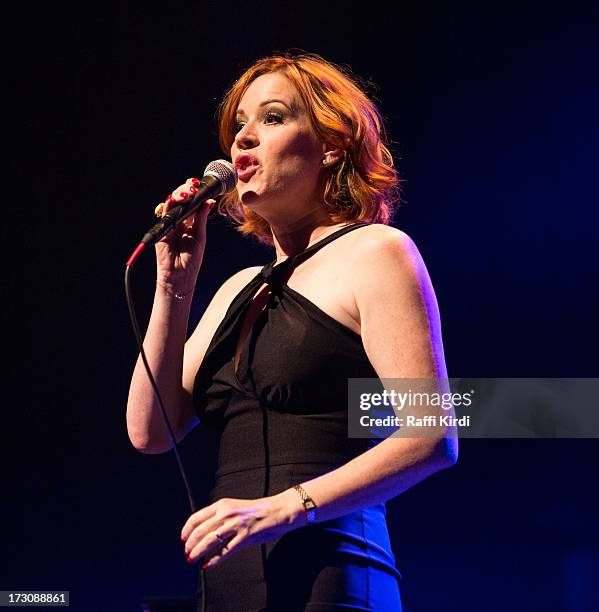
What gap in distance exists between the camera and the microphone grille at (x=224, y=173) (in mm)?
1515

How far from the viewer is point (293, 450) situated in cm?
133

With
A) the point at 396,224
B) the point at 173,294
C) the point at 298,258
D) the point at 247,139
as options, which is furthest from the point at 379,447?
the point at 396,224

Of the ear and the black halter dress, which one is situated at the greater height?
the ear

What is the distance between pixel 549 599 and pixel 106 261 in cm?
173

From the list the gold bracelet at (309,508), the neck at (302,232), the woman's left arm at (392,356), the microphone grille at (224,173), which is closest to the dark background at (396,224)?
the neck at (302,232)

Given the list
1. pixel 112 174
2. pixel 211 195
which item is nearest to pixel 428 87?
pixel 112 174

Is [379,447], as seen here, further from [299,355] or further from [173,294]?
[173,294]

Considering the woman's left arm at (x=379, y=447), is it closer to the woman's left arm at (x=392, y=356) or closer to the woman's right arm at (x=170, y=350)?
the woman's left arm at (x=392, y=356)

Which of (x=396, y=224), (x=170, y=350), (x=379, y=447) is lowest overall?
(x=379, y=447)

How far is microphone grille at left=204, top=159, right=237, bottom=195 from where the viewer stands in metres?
1.51

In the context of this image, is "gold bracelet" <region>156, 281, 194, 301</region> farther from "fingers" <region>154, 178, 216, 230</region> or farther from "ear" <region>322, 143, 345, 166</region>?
"ear" <region>322, 143, 345, 166</region>

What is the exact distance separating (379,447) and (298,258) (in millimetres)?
456

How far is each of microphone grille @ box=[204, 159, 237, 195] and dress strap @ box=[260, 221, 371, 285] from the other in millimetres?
173

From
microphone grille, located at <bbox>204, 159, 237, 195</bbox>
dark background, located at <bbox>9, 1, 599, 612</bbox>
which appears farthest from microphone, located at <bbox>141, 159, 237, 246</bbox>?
dark background, located at <bbox>9, 1, 599, 612</bbox>
